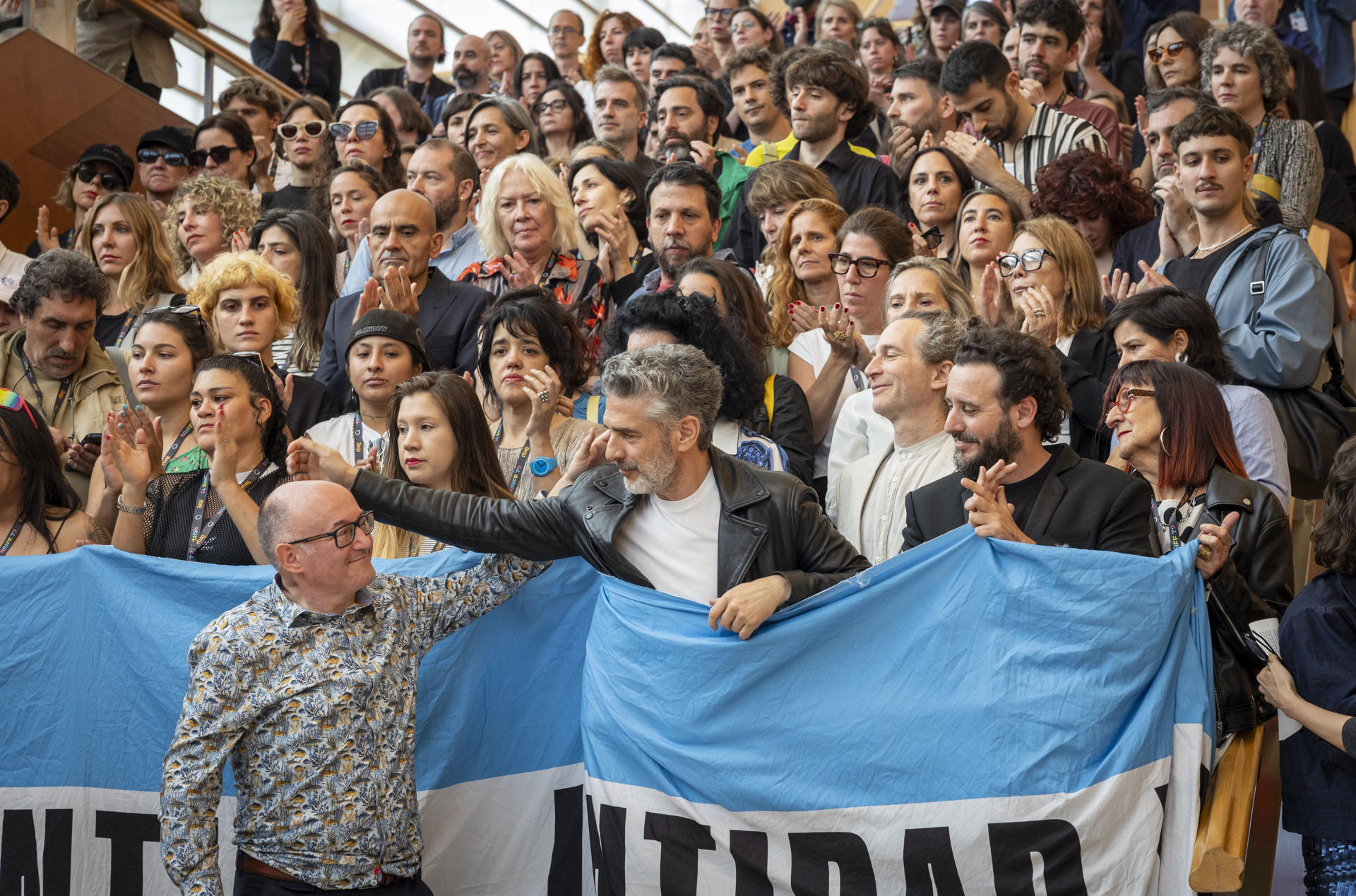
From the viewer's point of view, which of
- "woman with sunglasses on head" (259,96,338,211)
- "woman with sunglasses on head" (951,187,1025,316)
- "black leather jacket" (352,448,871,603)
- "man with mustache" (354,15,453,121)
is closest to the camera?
"black leather jacket" (352,448,871,603)

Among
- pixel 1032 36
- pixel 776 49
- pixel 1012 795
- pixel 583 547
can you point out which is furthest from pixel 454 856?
pixel 776 49

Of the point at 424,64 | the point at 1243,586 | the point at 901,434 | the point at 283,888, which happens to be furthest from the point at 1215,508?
the point at 424,64

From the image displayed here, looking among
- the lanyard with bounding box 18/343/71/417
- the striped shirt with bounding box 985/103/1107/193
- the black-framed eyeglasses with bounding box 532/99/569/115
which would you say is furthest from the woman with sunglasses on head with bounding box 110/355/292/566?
the black-framed eyeglasses with bounding box 532/99/569/115

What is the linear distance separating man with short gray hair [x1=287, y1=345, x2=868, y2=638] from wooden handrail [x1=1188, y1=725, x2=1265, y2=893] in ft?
3.57

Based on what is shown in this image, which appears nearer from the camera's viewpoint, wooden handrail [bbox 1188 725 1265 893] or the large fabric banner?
wooden handrail [bbox 1188 725 1265 893]

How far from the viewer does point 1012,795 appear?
145 inches

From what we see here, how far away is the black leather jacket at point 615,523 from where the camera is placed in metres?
3.92

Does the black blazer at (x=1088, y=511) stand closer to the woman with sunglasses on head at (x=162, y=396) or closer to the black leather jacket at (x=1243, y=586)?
the black leather jacket at (x=1243, y=586)

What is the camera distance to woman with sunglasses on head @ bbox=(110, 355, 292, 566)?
15.2 feet

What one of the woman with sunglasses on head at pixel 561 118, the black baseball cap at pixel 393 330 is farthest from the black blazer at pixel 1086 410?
the woman with sunglasses on head at pixel 561 118

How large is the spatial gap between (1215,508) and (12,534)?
380 cm

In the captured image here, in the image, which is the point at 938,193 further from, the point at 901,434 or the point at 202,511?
the point at 202,511

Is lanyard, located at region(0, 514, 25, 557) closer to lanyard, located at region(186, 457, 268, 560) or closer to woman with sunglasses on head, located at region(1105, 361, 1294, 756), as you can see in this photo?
lanyard, located at region(186, 457, 268, 560)

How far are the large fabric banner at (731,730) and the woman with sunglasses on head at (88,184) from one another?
439 centimetres
